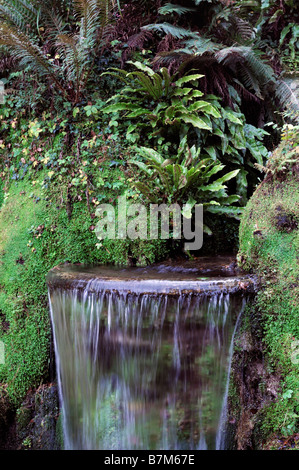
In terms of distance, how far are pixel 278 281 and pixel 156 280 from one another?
124 cm

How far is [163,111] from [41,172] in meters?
1.95

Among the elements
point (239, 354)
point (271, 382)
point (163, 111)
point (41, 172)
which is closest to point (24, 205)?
point (41, 172)

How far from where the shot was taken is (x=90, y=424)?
12.3ft

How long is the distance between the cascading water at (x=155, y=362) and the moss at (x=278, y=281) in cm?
37

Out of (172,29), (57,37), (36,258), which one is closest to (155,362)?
(36,258)

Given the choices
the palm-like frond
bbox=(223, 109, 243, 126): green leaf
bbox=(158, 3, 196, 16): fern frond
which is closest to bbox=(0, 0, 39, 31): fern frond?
the palm-like frond

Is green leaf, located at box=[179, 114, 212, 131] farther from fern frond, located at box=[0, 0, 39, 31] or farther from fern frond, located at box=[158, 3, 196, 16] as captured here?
fern frond, located at box=[0, 0, 39, 31]

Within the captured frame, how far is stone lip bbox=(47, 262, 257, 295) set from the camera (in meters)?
3.30

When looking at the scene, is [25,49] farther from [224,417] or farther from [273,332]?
[224,417]

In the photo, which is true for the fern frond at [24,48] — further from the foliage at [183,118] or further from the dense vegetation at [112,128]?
the foliage at [183,118]

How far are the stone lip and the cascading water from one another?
1.6 inches

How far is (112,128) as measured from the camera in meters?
5.09

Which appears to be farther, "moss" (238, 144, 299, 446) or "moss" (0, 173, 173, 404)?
"moss" (0, 173, 173, 404)

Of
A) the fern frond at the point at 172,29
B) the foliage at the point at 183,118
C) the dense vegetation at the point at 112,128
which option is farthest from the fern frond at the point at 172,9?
the foliage at the point at 183,118
